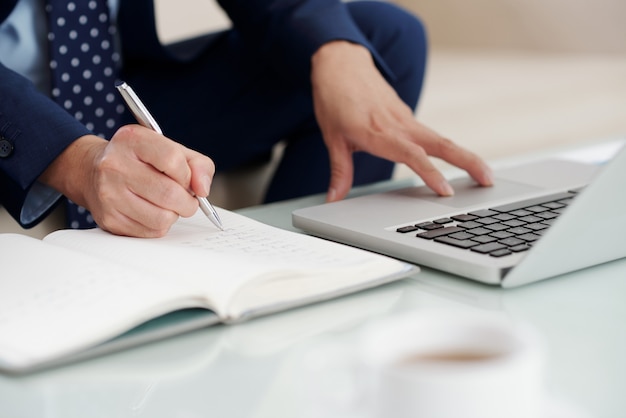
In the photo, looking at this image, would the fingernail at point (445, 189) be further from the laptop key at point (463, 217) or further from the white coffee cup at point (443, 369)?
the white coffee cup at point (443, 369)

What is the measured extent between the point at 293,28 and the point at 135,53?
30 cm

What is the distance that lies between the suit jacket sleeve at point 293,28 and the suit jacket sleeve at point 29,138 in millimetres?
430

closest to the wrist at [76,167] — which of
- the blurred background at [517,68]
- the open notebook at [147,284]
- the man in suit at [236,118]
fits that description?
the man in suit at [236,118]

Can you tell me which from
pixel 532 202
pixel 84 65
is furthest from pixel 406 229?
pixel 84 65

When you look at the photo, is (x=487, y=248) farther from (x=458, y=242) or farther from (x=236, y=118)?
(x=236, y=118)

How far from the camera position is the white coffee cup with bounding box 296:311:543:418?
1.20 feet

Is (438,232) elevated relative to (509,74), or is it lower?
elevated

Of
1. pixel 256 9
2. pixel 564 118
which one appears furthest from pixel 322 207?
pixel 564 118

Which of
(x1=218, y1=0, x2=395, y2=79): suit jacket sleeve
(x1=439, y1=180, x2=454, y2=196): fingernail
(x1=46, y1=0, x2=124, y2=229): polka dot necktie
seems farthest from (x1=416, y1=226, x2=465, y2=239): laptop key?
(x1=46, y1=0, x2=124, y2=229): polka dot necktie

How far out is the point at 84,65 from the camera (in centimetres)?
141

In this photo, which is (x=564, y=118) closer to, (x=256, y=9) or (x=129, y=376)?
(x=256, y=9)

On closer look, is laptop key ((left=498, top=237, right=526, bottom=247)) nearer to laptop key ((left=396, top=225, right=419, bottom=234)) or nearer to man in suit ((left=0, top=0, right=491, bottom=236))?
laptop key ((left=396, top=225, right=419, bottom=234))

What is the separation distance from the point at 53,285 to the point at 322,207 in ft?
1.22

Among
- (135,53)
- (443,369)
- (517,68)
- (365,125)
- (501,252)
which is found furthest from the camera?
(517,68)
